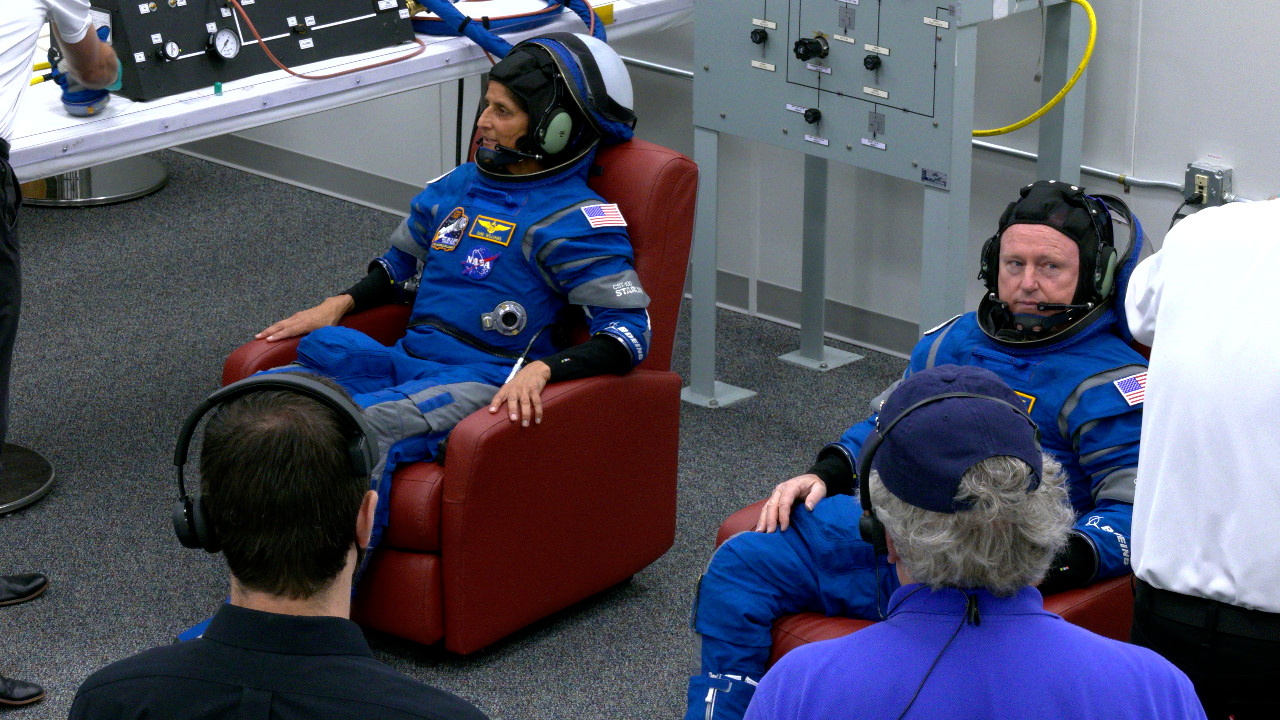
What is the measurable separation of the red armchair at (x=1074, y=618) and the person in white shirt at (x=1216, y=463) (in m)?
0.23

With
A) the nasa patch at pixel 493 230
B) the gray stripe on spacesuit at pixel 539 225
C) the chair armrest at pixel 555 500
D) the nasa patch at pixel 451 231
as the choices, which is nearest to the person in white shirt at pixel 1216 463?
the chair armrest at pixel 555 500

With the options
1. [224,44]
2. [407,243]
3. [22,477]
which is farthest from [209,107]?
[22,477]

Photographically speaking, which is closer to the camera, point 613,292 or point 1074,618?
point 1074,618

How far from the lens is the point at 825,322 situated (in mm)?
4207

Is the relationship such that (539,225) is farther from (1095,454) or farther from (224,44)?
(1095,454)

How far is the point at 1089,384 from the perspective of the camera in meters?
2.16

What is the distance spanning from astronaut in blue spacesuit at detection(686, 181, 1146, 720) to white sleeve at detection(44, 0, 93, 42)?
1.57m

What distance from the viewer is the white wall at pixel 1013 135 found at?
10.5 ft

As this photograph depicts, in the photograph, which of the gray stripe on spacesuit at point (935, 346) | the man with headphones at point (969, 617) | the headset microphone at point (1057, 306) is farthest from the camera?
the gray stripe on spacesuit at point (935, 346)

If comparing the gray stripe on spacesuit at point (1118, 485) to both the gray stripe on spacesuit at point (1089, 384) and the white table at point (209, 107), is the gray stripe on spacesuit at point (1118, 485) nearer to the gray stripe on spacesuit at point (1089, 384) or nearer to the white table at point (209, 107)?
the gray stripe on spacesuit at point (1089, 384)

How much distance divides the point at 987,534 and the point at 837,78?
82.8 inches

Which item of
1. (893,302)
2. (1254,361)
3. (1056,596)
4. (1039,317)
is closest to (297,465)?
(1254,361)

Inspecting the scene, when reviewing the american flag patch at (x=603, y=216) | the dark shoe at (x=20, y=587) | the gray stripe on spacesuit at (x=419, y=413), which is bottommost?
the dark shoe at (x=20, y=587)

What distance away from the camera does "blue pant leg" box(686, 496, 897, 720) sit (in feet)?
6.63
